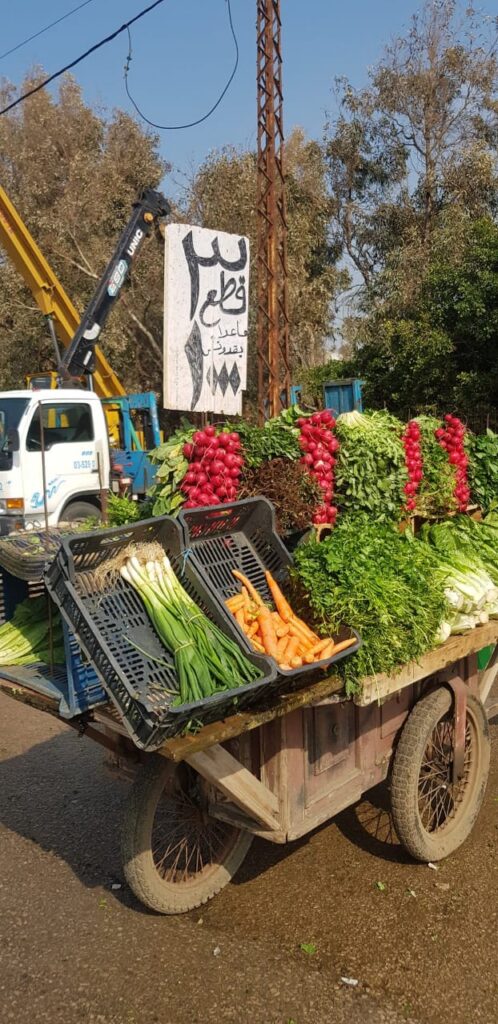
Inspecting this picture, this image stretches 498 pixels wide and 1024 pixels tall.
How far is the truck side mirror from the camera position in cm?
995

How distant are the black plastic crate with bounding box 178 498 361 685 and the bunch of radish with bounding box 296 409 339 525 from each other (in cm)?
Result: 61

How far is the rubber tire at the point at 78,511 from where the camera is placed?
10.4 m

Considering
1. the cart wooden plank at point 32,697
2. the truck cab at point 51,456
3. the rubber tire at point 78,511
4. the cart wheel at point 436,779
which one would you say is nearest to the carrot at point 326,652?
the cart wheel at point 436,779

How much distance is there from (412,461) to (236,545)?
161 cm

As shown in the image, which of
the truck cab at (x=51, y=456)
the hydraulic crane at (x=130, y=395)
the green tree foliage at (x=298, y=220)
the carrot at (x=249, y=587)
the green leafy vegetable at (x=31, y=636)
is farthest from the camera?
the green tree foliage at (x=298, y=220)

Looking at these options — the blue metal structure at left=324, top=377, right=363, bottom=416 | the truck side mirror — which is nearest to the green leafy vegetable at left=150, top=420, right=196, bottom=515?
the truck side mirror

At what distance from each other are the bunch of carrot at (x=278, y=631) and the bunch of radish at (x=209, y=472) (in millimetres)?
700

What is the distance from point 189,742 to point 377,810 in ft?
→ 7.08

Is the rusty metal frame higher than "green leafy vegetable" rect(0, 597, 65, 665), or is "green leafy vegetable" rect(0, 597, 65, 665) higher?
"green leafy vegetable" rect(0, 597, 65, 665)

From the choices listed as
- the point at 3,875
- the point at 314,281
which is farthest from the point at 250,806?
the point at 314,281

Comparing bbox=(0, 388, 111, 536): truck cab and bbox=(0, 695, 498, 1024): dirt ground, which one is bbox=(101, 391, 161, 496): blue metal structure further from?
bbox=(0, 695, 498, 1024): dirt ground

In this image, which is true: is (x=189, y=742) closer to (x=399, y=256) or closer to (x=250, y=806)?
(x=250, y=806)

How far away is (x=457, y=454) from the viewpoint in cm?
509

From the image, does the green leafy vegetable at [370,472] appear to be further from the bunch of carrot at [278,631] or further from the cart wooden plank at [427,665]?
the bunch of carrot at [278,631]
